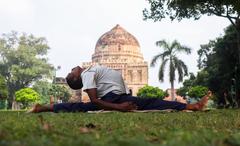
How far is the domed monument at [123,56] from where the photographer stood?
7662 cm

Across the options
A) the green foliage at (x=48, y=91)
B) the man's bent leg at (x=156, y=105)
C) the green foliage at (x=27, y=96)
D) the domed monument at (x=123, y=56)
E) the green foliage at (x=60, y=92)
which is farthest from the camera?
the domed monument at (x=123, y=56)

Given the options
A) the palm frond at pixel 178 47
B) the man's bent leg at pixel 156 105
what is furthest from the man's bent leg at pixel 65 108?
the palm frond at pixel 178 47

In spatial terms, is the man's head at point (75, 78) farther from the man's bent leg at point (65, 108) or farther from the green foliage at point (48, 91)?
the green foliage at point (48, 91)

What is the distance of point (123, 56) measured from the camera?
81.2 meters

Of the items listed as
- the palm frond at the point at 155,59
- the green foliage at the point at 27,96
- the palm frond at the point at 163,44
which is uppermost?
the palm frond at the point at 163,44

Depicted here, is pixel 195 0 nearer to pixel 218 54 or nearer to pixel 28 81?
pixel 218 54

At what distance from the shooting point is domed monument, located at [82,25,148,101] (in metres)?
76.6

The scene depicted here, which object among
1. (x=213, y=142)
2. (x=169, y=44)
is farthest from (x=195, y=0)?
(x=169, y=44)

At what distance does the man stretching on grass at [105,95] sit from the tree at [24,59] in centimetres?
4991

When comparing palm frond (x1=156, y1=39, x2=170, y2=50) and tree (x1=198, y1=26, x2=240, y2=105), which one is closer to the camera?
tree (x1=198, y1=26, x2=240, y2=105)

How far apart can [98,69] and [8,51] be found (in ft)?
170

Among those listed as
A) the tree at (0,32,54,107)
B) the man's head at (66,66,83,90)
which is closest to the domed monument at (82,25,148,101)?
the tree at (0,32,54,107)

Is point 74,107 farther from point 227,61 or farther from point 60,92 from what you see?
point 60,92

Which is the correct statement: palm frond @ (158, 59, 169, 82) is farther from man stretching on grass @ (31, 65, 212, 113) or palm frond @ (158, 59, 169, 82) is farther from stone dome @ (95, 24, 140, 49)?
man stretching on grass @ (31, 65, 212, 113)
